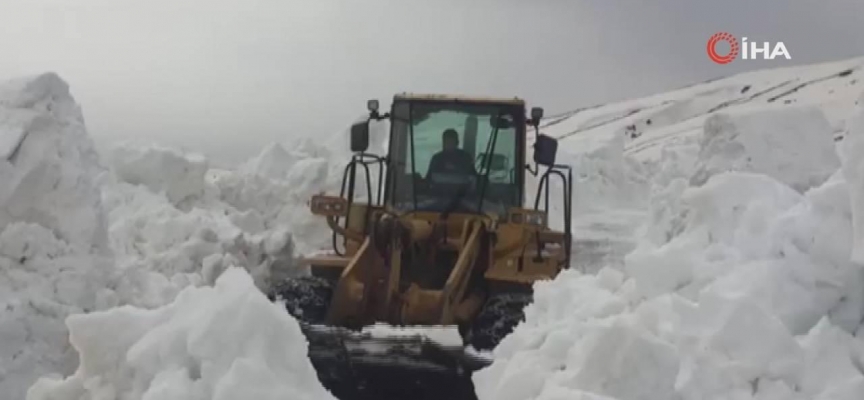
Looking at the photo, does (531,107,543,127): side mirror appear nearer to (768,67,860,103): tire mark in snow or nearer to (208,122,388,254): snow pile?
(208,122,388,254): snow pile

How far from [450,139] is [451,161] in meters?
0.17

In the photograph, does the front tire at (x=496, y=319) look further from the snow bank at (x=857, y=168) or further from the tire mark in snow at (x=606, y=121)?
the tire mark in snow at (x=606, y=121)

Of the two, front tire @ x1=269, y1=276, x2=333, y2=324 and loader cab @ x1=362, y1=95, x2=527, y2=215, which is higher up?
loader cab @ x1=362, y1=95, x2=527, y2=215

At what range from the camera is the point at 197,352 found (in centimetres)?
337

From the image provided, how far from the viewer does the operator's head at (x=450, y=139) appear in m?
7.77

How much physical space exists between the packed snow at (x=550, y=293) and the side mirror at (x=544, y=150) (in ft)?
3.63

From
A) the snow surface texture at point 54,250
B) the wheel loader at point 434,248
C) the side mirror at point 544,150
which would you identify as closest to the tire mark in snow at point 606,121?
the snow surface texture at point 54,250

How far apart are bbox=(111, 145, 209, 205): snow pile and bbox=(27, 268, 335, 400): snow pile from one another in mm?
8987

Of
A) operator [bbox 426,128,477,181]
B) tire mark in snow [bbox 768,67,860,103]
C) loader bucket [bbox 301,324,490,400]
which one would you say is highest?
tire mark in snow [bbox 768,67,860,103]

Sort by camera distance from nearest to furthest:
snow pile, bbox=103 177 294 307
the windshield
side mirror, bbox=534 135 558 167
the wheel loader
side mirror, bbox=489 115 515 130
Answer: the wheel loader, side mirror, bbox=534 135 558 167, the windshield, side mirror, bbox=489 115 515 130, snow pile, bbox=103 177 294 307

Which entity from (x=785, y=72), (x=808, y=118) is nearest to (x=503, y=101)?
(x=808, y=118)

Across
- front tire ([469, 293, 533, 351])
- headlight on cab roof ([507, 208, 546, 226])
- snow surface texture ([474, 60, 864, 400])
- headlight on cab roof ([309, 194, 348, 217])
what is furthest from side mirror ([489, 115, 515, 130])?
snow surface texture ([474, 60, 864, 400])

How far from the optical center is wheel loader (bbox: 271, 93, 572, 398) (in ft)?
19.8

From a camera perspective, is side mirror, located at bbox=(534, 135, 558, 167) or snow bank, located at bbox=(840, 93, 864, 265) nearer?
snow bank, located at bbox=(840, 93, 864, 265)
